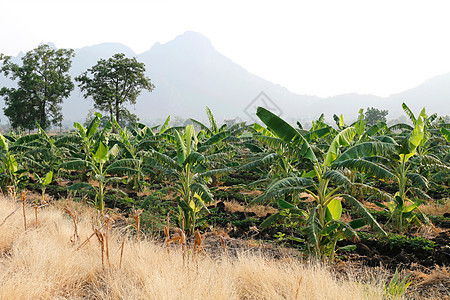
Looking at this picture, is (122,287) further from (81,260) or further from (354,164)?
(354,164)

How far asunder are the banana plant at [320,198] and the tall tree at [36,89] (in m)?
39.5

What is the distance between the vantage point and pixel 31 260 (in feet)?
13.5

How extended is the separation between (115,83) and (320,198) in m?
38.7

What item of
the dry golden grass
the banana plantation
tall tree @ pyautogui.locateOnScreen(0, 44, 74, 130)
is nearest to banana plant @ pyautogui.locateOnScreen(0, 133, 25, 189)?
the banana plantation

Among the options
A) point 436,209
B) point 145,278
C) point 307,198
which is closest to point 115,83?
point 307,198

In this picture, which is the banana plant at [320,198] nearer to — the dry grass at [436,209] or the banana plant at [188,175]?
the banana plant at [188,175]

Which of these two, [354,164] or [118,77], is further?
[118,77]

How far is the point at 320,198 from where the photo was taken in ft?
17.4

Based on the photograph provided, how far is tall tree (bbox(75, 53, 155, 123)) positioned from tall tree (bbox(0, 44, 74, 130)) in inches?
143

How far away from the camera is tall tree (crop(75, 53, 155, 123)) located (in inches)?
1483

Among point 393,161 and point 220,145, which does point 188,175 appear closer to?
point 393,161

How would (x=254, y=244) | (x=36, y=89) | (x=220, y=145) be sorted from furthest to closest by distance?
1. (x=36, y=89)
2. (x=220, y=145)
3. (x=254, y=244)

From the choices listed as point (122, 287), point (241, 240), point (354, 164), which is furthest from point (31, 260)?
point (354, 164)

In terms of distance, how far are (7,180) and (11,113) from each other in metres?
33.3
